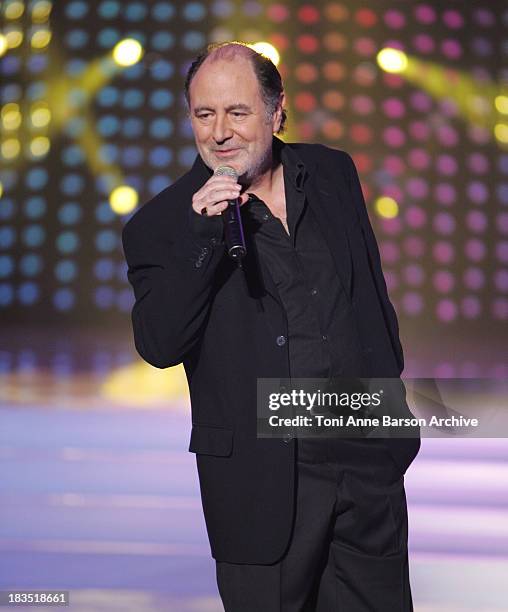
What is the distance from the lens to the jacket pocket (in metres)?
1.69

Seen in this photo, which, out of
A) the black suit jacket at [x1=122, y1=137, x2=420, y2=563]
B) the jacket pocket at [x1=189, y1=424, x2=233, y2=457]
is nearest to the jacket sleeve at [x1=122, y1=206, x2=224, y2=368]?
the black suit jacket at [x1=122, y1=137, x2=420, y2=563]

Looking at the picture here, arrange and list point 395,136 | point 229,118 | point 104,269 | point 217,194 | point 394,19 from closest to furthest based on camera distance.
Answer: point 217,194
point 229,118
point 394,19
point 395,136
point 104,269

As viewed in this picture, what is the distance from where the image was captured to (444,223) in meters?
6.39

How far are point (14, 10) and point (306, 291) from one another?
17.6 ft

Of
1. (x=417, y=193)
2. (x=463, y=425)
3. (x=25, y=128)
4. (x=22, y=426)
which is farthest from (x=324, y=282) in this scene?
(x=25, y=128)

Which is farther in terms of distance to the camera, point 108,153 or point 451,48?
point 108,153

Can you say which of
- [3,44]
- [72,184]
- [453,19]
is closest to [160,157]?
[72,184]

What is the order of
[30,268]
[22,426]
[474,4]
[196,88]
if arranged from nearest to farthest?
[196,88] < [22,426] < [474,4] < [30,268]

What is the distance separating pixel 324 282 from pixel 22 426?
3392mm

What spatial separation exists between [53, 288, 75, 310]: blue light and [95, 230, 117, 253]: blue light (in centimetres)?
37

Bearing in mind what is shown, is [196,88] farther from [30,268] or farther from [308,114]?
[30,268]

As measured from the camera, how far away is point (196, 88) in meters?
1.82

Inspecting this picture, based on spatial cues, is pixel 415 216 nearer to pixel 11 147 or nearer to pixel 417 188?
pixel 417 188

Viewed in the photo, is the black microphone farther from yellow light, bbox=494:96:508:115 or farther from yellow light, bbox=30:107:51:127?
yellow light, bbox=30:107:51:127
